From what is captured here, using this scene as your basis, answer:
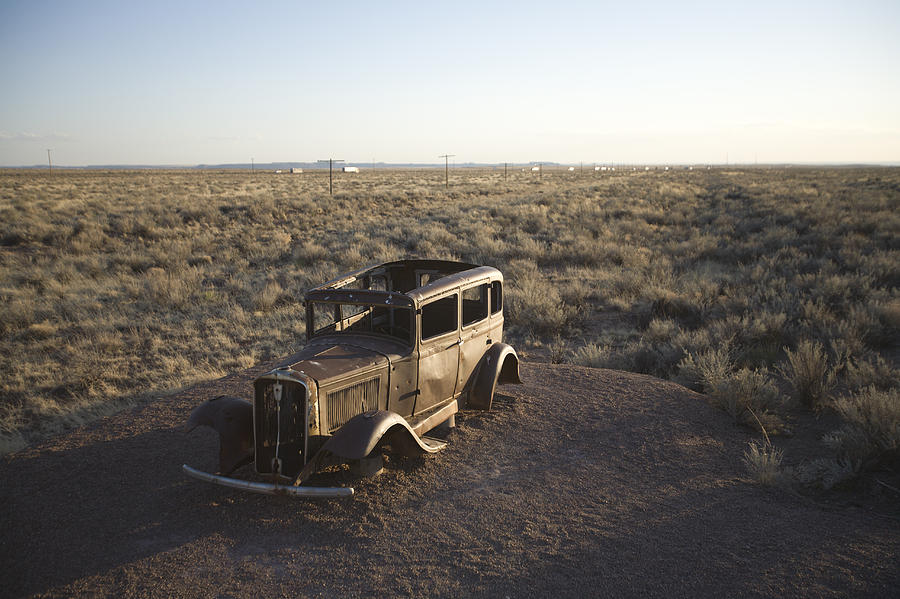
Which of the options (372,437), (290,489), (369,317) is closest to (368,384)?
(372,437)

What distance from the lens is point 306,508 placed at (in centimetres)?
504

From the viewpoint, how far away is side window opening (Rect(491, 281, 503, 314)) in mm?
7301

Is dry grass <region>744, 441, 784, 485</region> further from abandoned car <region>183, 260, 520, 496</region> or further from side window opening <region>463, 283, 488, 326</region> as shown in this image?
side window opening <region>463, 283, 488, 326</region>

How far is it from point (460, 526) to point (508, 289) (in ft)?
31.1

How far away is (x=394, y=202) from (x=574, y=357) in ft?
81.9

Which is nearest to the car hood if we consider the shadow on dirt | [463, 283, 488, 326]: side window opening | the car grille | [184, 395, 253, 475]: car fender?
the car grille

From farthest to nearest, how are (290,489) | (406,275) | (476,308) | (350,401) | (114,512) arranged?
1. (476,308)
2. (406,275)
3. (350,401)
4. (114,512)
5. (290,489)

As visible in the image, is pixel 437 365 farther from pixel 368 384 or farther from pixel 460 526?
pixel 460 526

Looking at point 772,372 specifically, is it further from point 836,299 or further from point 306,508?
point 306,508

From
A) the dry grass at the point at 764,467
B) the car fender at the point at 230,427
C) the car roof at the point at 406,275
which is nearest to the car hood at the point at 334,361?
the car roof at the point at 406,275

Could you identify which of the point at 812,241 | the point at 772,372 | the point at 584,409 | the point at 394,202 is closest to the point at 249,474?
the point at 584,409

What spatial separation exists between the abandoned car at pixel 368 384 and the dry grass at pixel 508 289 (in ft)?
11.0

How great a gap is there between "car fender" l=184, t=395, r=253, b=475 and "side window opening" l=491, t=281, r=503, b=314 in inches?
133

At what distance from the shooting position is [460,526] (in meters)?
4.74
